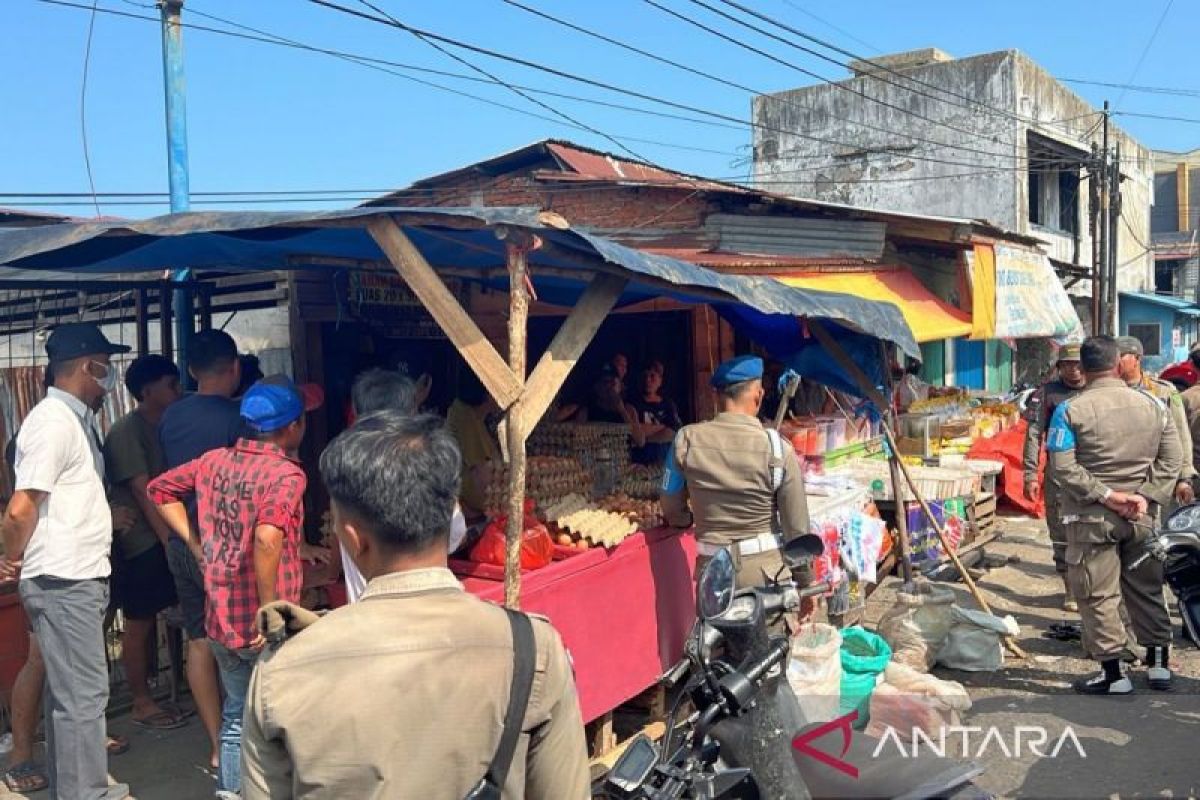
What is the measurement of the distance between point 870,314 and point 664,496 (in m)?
1.66

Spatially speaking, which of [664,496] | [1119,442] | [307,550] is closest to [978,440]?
[1119,442]

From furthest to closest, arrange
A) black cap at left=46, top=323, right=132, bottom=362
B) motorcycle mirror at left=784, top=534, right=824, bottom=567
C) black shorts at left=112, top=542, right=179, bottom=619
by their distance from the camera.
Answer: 1. black shorts at left=112, top=542, right=179, bottom=619
2. black cap at left=46, top=323, right=132, bottom=362
3. motorcycle mirror at left=784, top=534, right=824, bottom=567

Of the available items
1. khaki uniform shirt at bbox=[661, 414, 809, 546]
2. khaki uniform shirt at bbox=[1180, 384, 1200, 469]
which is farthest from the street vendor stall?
khaki uniform shirt at bbox=[1180, 384, 1200, 469]

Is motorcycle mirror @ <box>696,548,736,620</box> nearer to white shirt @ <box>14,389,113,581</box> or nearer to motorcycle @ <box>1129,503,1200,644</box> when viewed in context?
white shirt @ <box>14,389,113,581</box>

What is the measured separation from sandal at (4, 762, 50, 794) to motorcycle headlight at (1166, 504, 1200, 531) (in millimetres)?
5426

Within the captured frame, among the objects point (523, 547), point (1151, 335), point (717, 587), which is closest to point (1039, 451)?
point (523, 547)

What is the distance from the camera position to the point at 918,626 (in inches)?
224

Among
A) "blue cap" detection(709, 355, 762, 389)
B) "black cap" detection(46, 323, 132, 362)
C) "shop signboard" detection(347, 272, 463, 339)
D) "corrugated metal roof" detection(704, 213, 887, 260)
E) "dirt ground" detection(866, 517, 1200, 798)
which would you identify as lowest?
"dirt ground" detection(866, 517, 1200, 798)

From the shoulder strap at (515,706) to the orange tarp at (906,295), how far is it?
6159 mm

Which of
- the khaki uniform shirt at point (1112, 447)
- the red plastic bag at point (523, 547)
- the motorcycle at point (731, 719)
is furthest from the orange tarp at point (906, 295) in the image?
the motorcycle at point (731, 719)

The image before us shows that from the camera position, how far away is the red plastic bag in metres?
4.34

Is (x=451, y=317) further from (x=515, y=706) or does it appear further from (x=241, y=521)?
(x=515, y=706)

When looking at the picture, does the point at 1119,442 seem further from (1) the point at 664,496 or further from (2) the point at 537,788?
(2) the point at 537,788

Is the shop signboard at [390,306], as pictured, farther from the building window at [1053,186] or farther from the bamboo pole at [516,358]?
the building window at [1053,186]
